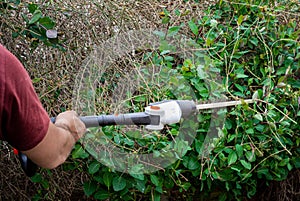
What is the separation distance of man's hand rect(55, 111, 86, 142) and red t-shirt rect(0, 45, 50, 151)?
8.4 inches

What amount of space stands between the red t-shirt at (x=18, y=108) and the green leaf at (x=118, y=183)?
2.18 feet

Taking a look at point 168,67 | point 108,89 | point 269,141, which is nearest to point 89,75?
point 108,89

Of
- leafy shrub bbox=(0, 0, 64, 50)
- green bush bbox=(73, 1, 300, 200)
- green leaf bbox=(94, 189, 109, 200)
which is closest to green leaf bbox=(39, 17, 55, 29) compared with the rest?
leafy shrub bbox=(0, 0, 64, 50)

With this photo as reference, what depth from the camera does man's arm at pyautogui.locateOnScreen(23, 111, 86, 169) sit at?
4.11 feet

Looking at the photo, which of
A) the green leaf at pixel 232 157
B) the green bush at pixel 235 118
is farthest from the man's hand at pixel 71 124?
the green leaf at pixel 232 157

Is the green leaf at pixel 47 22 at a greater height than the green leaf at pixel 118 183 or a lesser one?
greater

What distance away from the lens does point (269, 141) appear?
6.66 feet

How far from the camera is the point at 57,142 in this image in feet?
4.34

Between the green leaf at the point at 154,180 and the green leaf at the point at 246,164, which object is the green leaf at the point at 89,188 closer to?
the green leaf at the point at 154,180

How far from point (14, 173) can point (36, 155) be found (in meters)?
0.92

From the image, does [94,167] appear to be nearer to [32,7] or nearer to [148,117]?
[148,117]

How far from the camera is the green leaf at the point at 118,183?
1.82m

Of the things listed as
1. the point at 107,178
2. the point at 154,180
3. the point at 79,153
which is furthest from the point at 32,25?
the point at 154,180

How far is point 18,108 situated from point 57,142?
0.25 metres
